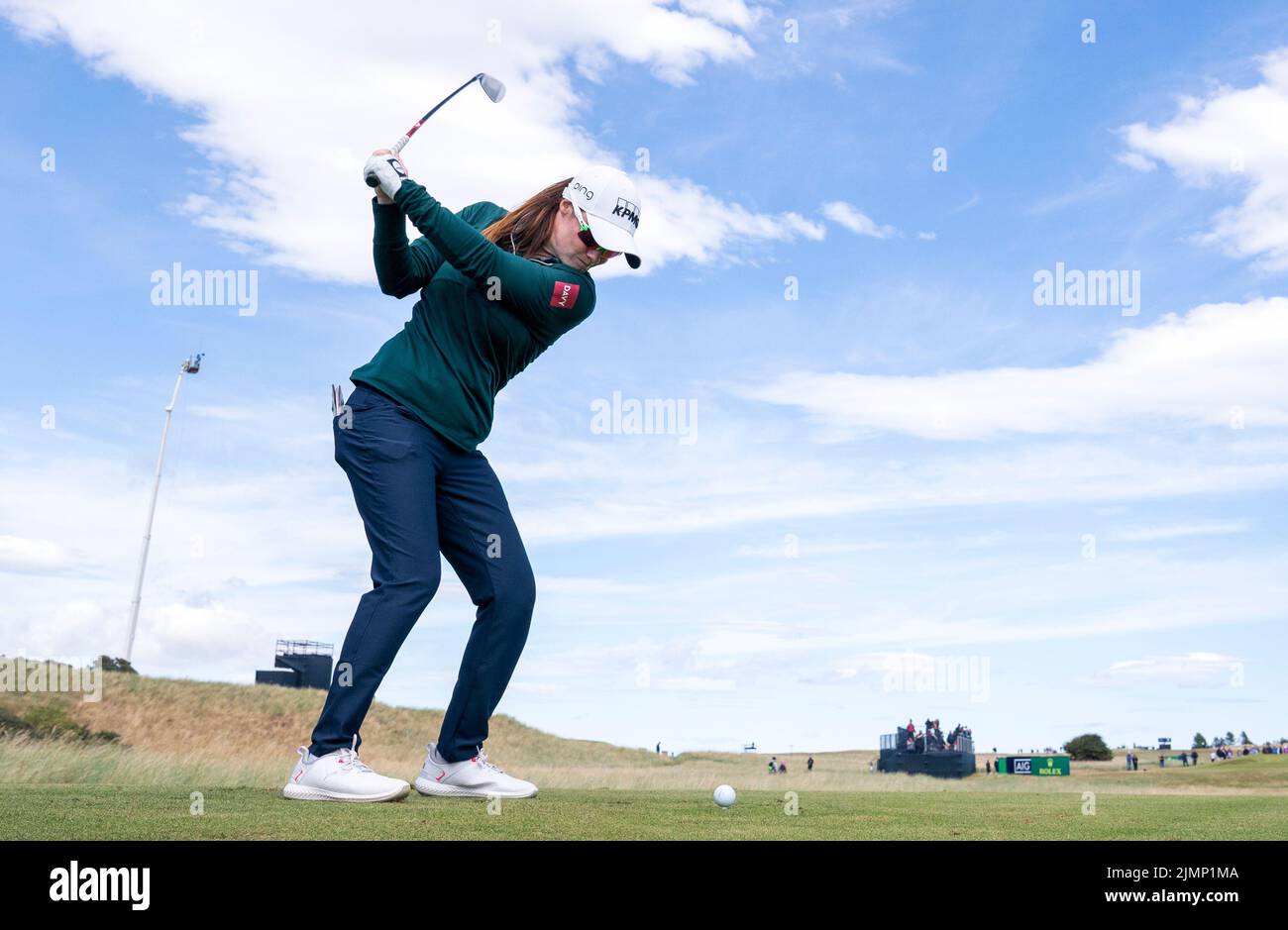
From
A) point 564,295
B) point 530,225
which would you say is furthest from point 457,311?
point 530,225

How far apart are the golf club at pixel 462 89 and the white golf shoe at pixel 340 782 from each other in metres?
2.68

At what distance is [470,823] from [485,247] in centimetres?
258

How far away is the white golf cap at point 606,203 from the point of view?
5.57 metres

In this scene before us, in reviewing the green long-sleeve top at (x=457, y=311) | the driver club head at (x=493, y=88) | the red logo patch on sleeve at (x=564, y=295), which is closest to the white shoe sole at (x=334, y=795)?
the green long-sleeve top at (x=457, y=311)

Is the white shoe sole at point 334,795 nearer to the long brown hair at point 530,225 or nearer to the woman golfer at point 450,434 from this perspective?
the woman golfer at point 450,434

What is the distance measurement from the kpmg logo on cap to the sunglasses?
0.16 metres

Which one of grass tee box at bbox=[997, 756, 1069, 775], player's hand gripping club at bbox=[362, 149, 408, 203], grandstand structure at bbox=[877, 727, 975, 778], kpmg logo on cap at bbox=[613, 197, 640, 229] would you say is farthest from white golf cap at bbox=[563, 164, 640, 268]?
grass tee box at bbox=[997, 756, 1069, 775]

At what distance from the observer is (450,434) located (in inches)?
211

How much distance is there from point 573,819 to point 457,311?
2.48m

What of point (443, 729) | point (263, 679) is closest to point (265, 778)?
point (443, 729)

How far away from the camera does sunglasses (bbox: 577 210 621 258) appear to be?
18.3 ft
